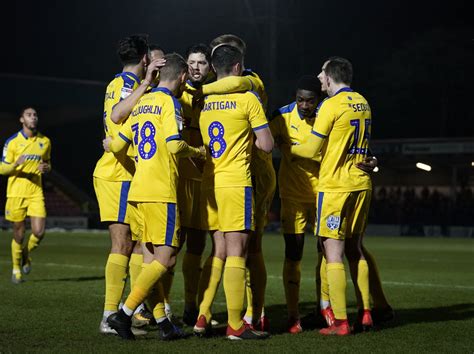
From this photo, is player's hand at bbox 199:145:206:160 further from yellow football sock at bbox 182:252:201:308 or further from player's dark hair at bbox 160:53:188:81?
yellow football sock at bbox 182:252:201:308

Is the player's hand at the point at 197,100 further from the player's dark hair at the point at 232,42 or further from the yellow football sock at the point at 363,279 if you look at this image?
the yellow football sock at the point at 363,279

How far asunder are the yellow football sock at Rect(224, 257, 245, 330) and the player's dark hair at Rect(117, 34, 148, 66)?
2018 millimetres

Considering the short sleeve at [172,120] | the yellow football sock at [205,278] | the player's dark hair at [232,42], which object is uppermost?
the player's dark hair at [232,42]

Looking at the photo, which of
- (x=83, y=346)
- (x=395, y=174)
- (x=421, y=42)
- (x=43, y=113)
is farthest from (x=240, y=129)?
(x=421, y=42)

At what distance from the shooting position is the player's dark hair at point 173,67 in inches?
283

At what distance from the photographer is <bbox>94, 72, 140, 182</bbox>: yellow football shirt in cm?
775

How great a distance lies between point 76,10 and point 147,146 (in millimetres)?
43939

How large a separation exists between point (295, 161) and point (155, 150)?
1.69 metres

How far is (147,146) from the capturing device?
7.14 m

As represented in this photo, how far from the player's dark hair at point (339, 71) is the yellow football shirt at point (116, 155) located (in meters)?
1.69

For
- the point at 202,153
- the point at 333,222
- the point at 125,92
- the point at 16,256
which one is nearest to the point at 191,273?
the point at 333,222

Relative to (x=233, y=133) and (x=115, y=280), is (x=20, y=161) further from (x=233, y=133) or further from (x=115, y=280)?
Result: (x=233, y=133)

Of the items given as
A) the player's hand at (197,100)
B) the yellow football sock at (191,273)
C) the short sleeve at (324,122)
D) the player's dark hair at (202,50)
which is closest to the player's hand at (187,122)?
the player's hand at (197,100)

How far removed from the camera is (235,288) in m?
7.13
